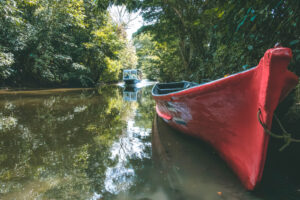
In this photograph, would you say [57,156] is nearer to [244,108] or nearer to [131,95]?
[244,108]

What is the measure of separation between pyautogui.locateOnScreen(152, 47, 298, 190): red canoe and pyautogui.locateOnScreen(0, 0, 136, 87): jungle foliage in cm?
1119

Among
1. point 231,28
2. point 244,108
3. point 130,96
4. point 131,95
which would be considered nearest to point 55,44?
point 131,95

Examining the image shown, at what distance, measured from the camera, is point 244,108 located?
4.82 feet

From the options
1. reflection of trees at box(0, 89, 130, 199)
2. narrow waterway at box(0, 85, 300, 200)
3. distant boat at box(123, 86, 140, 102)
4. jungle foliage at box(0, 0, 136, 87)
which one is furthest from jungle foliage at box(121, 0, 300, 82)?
jungle foliage at box(0, 0, 136, 87)

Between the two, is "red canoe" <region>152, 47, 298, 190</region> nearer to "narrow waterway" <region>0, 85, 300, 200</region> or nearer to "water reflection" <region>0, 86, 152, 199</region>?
"narrow waterway" <region>0, 85, 300, 200</region>

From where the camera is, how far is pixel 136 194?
4.68ft

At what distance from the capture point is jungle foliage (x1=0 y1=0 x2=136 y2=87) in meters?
10.9

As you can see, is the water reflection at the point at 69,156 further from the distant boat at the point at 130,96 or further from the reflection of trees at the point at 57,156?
the distant boat at the point at 130,96

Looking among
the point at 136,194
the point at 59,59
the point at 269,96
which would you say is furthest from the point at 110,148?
the point at 59,59

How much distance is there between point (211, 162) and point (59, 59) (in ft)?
45.5

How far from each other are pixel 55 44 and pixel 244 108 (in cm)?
1528

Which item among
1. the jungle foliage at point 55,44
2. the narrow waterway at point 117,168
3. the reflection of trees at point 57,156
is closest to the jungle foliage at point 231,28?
the narrow waterway at point 117,168

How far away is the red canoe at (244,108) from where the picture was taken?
1.19 meters

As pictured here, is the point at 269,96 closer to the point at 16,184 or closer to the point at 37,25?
the point at 16,184
